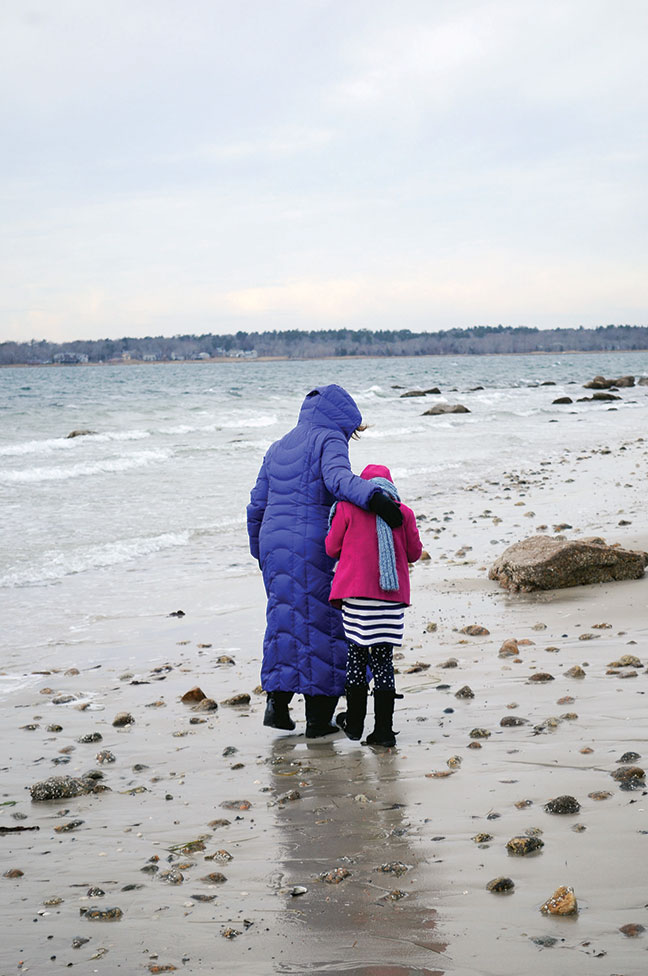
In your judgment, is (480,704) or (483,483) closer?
(480,704)

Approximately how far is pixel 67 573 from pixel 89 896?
24.2ft

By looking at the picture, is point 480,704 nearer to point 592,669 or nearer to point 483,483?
point 592,669

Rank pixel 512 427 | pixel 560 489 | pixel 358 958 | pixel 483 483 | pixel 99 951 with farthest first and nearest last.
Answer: pixel 512 427 → pixel 483 483 → pixel 560 489 → pixel 99 951 → pixel 358 958

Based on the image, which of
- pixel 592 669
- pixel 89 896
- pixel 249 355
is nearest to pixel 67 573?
pixel 592 669

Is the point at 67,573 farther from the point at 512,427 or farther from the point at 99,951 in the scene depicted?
the point at 512,427

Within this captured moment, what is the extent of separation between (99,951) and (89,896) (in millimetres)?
420

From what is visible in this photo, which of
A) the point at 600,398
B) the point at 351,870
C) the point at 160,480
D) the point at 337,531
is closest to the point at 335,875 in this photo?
the point at 351,870

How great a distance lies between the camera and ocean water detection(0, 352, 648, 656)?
9.38 m

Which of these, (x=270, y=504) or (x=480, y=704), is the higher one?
(x=270, y=504)

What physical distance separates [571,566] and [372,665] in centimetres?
357

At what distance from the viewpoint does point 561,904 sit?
9.32ft

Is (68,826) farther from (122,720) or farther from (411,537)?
(411,537)

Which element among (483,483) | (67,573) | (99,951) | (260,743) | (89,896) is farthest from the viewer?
(483,483)

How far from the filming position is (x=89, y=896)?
3.30 m
